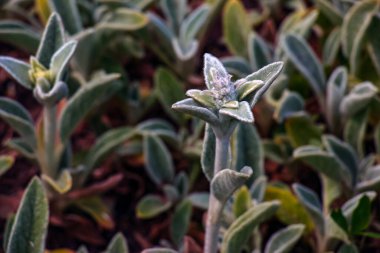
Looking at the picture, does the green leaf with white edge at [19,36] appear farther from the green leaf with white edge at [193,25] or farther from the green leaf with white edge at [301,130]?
the green leaf with white edge at [301,130]

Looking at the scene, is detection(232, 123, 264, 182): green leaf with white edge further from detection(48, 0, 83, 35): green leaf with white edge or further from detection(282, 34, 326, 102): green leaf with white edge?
detection(48, 0, 83, 35): green leaf with white edge

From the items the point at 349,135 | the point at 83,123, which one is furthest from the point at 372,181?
the point at 83,123

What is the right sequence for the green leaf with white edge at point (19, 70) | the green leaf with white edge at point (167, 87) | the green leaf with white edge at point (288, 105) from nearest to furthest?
the green leaf with white edge at point (19, 70) → the green leaf with white edge at point (288, 105) → the green leaf with white edge at point (167, 87)

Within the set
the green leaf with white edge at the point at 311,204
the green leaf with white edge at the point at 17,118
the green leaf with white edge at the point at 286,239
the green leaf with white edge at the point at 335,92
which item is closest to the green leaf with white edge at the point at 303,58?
the green leaf with white edge at the point at 335,92

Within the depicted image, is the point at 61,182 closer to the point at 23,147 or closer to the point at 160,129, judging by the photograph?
the point at 23,147

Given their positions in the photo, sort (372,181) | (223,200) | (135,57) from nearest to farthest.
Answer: (223,200) → (372,181) → (135,57)

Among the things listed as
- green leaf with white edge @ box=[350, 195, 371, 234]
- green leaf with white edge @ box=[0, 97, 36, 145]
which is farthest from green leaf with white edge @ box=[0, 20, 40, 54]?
green leaf with white edge @ box=[350, 195, 371, 234]

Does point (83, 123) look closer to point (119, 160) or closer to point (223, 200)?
point (119, 160)
